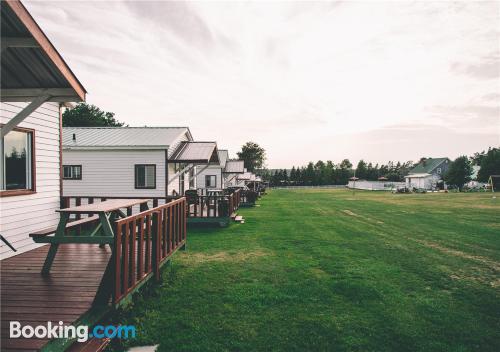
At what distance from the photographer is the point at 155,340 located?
3.58 metres

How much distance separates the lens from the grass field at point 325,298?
3674mm

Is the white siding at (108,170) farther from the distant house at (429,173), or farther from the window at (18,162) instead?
the distant house at (429,173)

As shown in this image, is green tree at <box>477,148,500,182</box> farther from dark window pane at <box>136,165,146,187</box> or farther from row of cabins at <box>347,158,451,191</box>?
dark window pane at <box>136,165,146,187</box>

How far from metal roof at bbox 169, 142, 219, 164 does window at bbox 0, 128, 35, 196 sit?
778cm

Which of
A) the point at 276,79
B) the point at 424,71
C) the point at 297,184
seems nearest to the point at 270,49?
the point at 276,79

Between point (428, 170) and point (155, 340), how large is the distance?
76616mm

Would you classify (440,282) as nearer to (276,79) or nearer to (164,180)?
(164,180)

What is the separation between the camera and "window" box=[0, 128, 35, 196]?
5836 millimetres

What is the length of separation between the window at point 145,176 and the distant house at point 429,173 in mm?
60393

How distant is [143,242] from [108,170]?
10.9 meters

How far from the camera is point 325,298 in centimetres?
496

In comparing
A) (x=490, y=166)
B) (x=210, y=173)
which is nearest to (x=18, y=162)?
(x=210, y=173)

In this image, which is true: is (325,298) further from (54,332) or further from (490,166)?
(490,166)

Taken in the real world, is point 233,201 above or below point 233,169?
below
